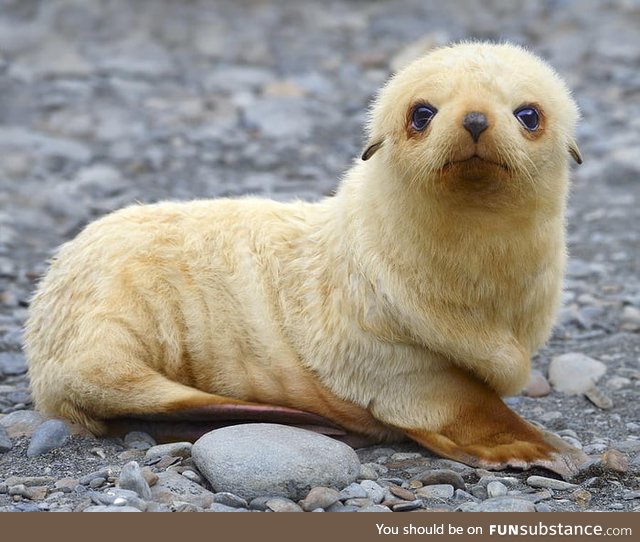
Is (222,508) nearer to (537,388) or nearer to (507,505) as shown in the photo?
(507,505)

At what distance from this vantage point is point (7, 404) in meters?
5.75

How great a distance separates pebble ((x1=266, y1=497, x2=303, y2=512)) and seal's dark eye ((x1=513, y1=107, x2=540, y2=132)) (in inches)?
67.6

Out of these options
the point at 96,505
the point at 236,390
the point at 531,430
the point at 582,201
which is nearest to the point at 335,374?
the point at 236,390

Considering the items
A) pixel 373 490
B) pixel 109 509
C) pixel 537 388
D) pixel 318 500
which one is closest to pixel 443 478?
pixel 373 490

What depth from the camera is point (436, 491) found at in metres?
4.45

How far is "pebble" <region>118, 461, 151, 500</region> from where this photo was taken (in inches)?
166

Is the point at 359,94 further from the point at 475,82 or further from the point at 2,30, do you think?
the point at 475,82

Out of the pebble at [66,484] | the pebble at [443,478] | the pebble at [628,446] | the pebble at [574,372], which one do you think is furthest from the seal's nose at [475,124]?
the pebble at [574,372]

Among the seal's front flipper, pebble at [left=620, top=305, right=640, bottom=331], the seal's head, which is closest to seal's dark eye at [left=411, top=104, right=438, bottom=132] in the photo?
the seal's head

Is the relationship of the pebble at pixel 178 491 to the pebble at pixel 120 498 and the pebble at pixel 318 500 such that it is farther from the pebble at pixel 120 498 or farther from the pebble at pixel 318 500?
the pebble at pixel 318 500

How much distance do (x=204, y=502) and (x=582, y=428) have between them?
2.11 m

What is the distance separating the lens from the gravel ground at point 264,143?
4.65 metres

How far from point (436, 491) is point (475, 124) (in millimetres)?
1442

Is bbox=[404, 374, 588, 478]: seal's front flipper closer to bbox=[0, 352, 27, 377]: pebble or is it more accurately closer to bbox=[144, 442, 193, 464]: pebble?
bbox=[144, 442, 193, 464]: pebble
